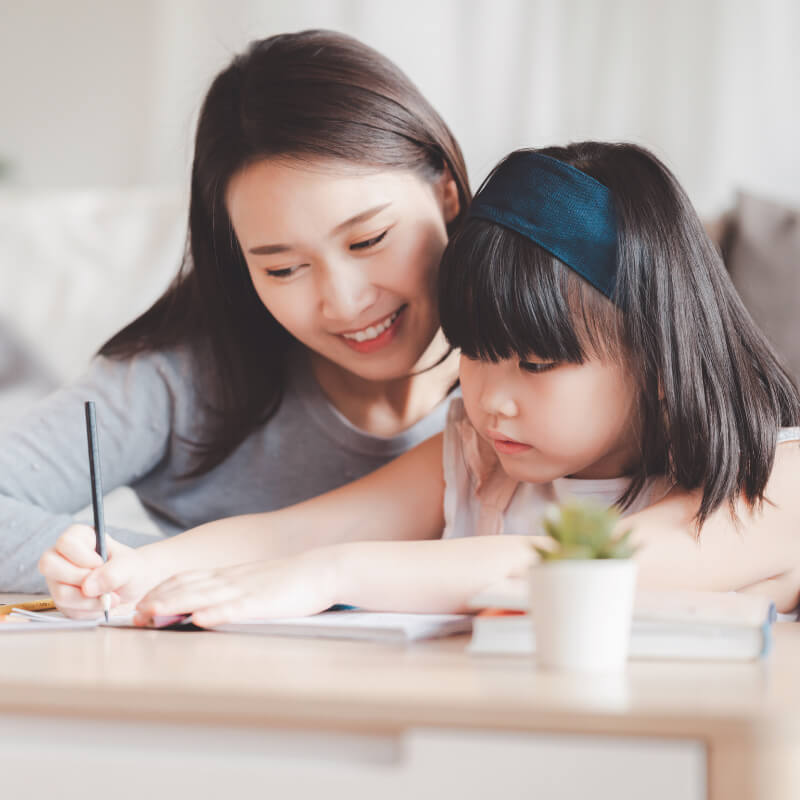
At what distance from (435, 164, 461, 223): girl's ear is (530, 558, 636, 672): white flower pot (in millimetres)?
789

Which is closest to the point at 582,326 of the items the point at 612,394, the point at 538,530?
the point at 612,394

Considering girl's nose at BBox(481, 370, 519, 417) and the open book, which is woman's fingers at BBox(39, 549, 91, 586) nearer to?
the open book

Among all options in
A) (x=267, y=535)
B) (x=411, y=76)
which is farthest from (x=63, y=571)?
(x=411, y=76)

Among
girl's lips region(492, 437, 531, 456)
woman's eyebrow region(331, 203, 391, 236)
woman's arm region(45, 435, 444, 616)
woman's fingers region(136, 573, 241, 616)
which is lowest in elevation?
woman's arm region(45, 435, 444, 616)

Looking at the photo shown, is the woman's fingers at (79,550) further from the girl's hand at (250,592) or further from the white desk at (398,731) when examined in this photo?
the white desk at (398,731)

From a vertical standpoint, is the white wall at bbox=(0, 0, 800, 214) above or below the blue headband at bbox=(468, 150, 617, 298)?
above

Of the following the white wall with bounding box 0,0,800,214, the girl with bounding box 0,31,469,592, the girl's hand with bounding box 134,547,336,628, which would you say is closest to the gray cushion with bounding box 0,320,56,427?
the girl with bounding box 0,31,469,592

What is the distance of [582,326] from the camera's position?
938 millimetres

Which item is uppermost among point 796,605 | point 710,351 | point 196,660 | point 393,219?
point 393,219

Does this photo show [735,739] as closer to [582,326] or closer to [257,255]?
[582,326]

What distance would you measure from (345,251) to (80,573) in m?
0.48

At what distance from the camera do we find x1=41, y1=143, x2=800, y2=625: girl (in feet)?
2.80

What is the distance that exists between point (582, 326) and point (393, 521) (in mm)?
343

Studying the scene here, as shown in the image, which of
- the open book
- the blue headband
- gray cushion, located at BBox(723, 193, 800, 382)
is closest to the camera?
the open book
